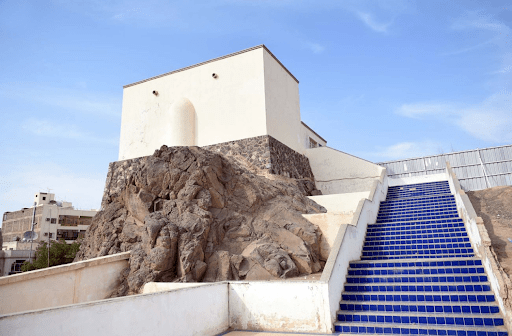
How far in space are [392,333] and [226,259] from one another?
473cm

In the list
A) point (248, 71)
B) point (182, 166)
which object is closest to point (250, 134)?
point (248, 71)

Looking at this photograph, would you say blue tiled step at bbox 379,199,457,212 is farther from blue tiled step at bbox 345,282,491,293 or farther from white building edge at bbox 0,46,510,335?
blue tiled step at bbox 345,282,491,293

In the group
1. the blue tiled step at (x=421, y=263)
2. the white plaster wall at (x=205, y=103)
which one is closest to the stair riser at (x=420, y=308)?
the blue tiled step at (x=421, y=263)

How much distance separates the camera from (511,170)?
17.0 metres

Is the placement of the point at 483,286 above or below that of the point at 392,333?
above

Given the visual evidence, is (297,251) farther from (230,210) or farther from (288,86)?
(288,86)

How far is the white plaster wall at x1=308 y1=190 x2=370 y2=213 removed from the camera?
12.9 m

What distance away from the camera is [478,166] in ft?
58.2

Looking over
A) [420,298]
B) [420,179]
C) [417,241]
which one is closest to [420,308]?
[420,298]

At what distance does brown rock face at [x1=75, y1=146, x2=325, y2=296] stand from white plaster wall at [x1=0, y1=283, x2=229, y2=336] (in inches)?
117

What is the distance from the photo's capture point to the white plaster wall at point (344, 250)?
6324 mm

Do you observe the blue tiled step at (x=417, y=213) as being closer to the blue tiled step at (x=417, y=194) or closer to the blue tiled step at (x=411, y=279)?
the blue tiled step at (x=417, y=194)

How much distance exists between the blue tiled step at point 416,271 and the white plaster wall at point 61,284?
620cm

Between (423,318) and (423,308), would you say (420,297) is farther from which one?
(423,318)
